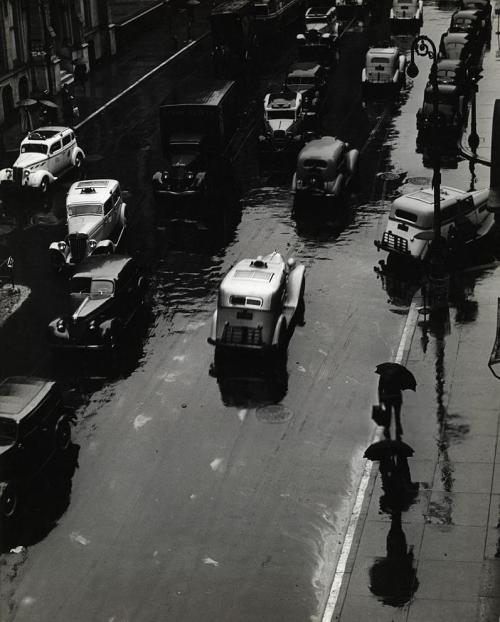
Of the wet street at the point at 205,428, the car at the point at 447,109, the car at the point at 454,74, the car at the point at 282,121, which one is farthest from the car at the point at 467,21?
the wet street at the point at 205,428

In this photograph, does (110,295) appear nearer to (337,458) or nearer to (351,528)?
(337,458)

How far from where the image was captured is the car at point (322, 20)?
216ft

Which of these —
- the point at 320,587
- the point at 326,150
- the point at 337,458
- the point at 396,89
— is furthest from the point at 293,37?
the point at 320,587

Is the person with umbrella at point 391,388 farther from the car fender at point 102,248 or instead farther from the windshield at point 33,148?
the windshield at point 33,148

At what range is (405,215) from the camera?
35.4m

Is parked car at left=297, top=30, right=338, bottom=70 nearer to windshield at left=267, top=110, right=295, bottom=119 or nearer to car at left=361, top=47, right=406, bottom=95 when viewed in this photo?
car at left=361, top=47, right=406, bottom=95

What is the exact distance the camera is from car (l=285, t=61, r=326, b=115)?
171 feet

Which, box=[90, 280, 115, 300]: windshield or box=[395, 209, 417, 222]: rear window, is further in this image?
box=[395, 209, 417, 222]: rear window

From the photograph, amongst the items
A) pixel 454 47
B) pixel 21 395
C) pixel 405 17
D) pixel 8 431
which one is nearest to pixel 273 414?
pixel 21 395

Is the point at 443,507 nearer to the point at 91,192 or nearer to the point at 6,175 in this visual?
the point at 91,192

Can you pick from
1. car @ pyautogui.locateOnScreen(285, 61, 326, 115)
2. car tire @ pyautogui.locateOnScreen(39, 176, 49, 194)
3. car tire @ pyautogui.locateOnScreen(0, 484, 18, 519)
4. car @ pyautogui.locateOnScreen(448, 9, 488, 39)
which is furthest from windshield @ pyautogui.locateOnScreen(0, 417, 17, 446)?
car @ pyautogui.locateOnScreen(448, 9, 488, 39)

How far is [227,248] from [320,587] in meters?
18.8

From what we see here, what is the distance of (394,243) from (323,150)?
7223mm

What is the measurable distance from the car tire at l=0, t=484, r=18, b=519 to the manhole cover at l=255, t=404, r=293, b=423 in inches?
261
